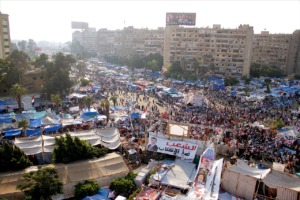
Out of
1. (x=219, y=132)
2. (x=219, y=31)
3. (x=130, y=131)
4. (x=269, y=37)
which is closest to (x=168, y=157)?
(x=219, y=132)

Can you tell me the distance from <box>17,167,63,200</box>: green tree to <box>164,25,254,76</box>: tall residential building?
63908 mm

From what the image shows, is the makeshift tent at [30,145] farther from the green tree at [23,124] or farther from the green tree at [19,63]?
the green tree at [19,63]

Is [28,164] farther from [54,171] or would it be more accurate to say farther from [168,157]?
[168,157]

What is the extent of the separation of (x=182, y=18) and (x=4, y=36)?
48.3 metres

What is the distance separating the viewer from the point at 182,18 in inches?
3182

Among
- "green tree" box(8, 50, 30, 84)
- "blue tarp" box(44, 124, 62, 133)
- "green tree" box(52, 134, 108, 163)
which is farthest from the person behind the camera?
Answer: "green tree" box(8, 50, 30, 84)

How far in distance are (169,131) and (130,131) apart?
26.3 feet

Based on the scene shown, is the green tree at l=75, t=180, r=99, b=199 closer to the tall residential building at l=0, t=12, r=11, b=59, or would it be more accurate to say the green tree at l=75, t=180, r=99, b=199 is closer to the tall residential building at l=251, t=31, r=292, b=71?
the tall residential building at l=0, t=12, r=11, b=59

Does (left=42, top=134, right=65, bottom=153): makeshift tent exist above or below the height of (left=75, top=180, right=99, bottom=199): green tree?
above

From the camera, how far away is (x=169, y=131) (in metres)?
20.8

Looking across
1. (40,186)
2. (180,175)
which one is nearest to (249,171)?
(180,175)

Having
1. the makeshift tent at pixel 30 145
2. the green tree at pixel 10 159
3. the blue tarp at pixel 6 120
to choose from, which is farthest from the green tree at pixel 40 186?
the blue tarp at pixel 6 120

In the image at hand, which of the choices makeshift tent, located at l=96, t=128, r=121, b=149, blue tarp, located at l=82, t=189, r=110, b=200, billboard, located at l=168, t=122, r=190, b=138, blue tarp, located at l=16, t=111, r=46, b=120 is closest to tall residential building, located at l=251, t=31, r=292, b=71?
billboard, located at l=168, t=122, r=190, b=138

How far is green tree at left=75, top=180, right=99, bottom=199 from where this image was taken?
1573 centimetres
